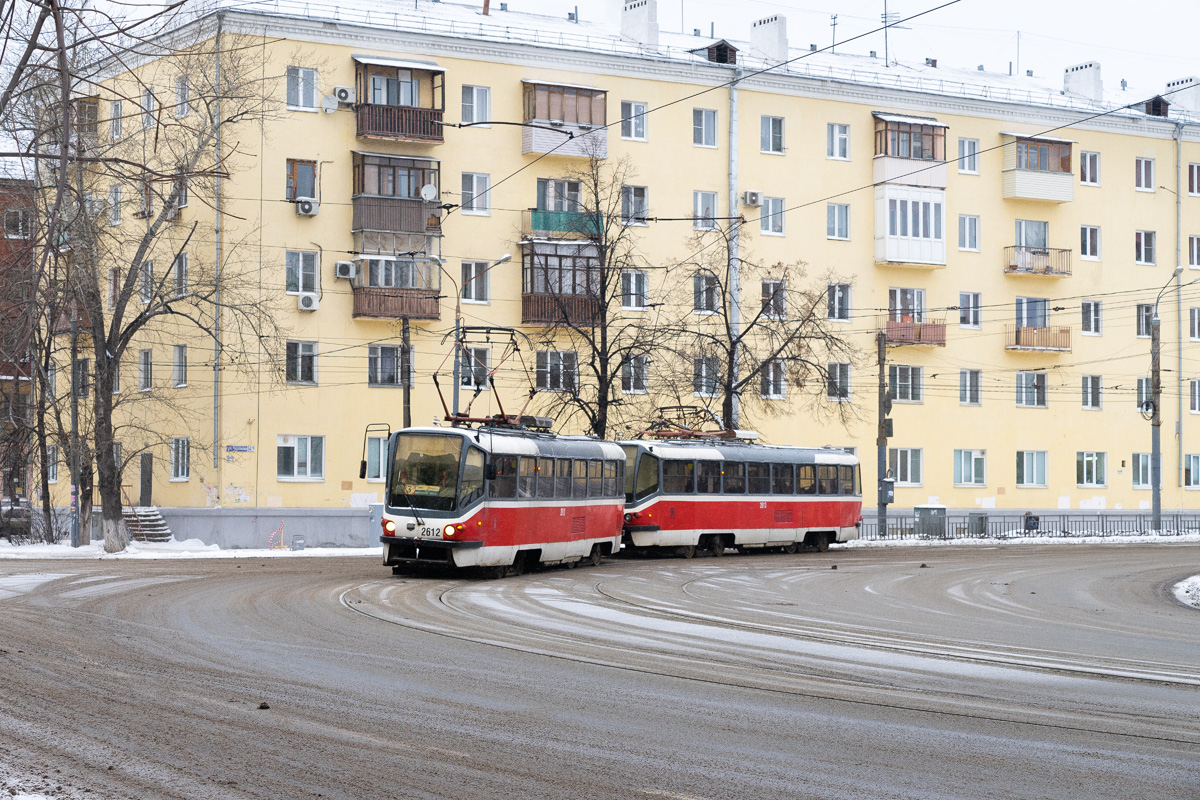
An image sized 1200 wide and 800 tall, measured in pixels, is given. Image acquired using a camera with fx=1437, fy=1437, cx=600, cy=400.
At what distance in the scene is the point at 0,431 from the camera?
41750 mm

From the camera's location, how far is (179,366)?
4584cm

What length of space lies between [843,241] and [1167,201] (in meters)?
16.2

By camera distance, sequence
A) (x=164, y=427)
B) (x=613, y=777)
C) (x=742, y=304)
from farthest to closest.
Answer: (x=742, y=304)
(x=164, y=427)
(x=613, y=777)

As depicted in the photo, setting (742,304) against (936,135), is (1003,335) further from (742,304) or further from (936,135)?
(742,304)

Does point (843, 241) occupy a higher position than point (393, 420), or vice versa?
point (843, 241)

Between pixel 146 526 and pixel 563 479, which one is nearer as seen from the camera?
pixel 563 479

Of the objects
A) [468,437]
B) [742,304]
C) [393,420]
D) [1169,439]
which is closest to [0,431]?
[393,420]

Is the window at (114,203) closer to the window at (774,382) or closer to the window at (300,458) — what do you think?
the window at (300,458)

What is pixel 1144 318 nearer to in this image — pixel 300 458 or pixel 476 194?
pixel 476 194

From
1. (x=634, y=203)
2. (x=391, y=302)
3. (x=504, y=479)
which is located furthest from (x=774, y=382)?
(x=504, y=479)

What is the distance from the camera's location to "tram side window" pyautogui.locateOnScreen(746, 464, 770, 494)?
126ft

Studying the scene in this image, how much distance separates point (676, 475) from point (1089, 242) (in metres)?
30.6

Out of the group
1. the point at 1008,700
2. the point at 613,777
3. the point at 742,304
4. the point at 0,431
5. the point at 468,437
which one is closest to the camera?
the point at 613,777

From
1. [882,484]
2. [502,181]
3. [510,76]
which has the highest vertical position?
[510,76]
